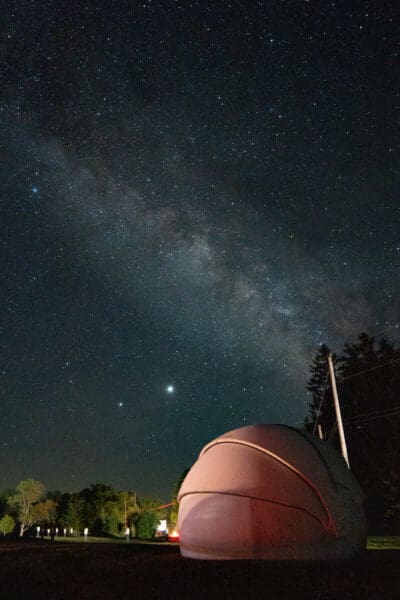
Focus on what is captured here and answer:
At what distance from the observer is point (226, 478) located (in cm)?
966

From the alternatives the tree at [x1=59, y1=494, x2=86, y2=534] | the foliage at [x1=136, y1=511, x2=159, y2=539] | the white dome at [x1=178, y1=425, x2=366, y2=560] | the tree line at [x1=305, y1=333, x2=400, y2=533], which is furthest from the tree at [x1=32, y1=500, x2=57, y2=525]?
the white dome at [x1=178, y1=425, x2=366, y2=560]

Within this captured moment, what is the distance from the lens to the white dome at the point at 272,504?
29.2 ft

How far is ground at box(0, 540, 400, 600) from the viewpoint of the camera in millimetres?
5535

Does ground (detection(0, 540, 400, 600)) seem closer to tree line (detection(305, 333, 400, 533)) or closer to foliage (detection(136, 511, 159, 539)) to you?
tree line (detection(305, 333, 400, 533))

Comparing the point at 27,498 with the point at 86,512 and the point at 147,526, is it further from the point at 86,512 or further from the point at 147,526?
the point at 147,526

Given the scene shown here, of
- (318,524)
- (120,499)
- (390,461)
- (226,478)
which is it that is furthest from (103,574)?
(120,499)

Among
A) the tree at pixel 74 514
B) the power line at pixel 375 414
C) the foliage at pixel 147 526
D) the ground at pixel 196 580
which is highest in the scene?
the power line at pixel 375 414

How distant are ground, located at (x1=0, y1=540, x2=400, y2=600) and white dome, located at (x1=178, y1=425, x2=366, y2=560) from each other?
25.1 inches

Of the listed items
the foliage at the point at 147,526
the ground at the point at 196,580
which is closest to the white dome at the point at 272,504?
the ground at the point at 196,580

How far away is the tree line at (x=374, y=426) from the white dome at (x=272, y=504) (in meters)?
22.2

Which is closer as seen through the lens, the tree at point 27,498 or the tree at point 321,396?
the tree at point 321,396

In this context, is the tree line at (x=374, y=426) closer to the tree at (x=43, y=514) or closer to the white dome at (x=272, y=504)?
the white dome at (x=272, y=504)

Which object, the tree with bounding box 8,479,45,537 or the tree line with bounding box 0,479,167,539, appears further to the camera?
the tree with bounding box 8,479,45,537

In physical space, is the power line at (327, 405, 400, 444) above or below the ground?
above
